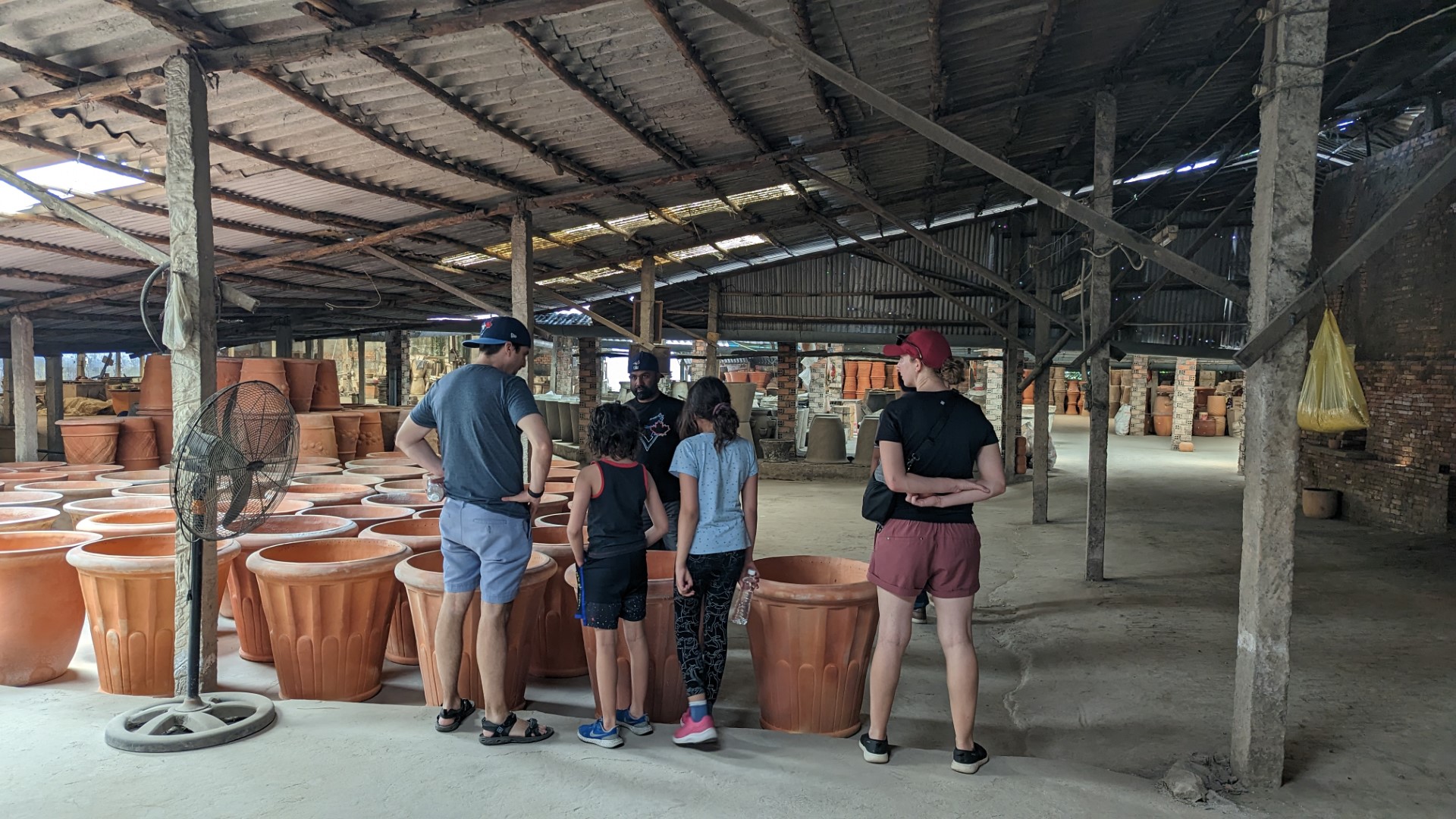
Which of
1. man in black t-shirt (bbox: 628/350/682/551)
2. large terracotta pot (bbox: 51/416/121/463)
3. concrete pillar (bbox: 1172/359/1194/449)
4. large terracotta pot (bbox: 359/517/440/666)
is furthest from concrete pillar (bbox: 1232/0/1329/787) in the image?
concrete pillar (bbox: 1172/359/1194/449)

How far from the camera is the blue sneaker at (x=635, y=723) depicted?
3186mm

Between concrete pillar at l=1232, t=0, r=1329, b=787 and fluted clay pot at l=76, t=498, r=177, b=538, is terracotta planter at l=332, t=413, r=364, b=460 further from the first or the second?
concrete pillar at l=1232, t=0, r=1329, b=787

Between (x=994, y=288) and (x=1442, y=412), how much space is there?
6234 mm

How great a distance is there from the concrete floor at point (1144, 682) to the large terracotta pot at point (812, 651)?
22cm

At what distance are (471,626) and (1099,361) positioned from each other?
5.08 m

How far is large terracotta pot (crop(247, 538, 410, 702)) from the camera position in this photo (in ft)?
12.0

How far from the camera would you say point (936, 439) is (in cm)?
296

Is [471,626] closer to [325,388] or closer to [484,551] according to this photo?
[484,551]

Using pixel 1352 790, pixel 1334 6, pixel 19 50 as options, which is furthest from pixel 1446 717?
pixel 19 50

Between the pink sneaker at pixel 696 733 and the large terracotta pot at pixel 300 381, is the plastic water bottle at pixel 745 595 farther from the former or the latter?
the large terracotta pot at pixel 300 381

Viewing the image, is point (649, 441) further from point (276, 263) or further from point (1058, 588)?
point (276, 263)

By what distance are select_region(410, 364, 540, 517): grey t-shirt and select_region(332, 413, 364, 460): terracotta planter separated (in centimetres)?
699

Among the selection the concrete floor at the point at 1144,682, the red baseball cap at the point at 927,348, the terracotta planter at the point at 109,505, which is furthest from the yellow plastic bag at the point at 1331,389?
the terracotta planter at the point at 109,505

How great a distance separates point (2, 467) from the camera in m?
7.47
